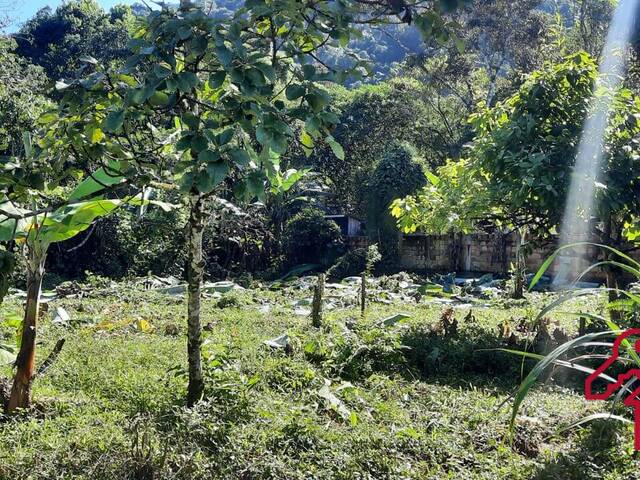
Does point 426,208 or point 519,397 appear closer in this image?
point 519,397

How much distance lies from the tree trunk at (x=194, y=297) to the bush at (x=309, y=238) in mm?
12491

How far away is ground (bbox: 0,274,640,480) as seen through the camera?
3.09 m

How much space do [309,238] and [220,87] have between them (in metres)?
13.8

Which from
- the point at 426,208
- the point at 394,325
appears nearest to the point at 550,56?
the point at 426,208

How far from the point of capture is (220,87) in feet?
8.46

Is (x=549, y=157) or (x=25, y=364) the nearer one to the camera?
(x=25, y=364)

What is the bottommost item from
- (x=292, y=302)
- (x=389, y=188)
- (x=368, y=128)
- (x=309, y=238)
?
(x=292, y=302)

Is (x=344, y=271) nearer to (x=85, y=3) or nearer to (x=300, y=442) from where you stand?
(x=300, y=442)

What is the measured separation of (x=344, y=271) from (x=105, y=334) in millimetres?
8859

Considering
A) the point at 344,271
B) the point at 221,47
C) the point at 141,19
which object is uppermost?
the point at 141,19

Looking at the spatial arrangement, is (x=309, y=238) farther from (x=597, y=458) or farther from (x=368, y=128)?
(x=597, y=458)

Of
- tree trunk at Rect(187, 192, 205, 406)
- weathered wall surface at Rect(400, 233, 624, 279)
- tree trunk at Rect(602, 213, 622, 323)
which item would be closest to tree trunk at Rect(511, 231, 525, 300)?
weathered wall surface at Rect(400, 233, 624, 279)

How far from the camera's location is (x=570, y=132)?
5980 mm

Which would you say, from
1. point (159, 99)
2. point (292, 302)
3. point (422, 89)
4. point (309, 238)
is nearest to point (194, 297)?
point (159, 99)
